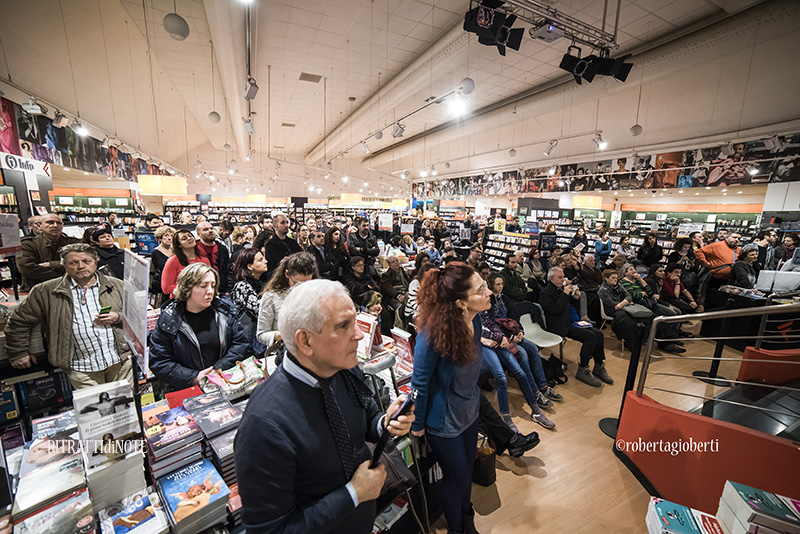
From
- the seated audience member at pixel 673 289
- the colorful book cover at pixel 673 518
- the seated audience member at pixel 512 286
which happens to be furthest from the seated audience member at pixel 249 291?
the seated audience member at pixel 673 289

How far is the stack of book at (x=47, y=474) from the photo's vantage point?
1224mm

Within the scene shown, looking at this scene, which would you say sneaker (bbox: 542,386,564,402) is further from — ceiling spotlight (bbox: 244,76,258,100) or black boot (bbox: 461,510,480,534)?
ceiling spotlight (bbox: 244,76,258,100)

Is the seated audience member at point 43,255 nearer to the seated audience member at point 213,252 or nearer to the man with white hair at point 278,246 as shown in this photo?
the seated audience member at point 213,252

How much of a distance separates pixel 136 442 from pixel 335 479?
98 centimetres

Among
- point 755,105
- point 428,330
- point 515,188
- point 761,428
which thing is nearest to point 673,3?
point 755,105

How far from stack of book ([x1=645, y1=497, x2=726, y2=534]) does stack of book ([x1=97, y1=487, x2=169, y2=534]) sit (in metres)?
2.41

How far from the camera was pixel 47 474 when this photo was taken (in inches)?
52.6

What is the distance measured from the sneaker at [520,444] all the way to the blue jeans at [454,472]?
A: 3.25ft

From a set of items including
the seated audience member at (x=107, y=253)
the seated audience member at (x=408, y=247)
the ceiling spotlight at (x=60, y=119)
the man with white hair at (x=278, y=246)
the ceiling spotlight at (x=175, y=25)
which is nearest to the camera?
the ceiling spotlight at (x=175, y=25)

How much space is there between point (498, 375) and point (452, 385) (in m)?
1.37

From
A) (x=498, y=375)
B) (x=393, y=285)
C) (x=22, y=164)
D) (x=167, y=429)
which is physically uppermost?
(x=22, y=164)

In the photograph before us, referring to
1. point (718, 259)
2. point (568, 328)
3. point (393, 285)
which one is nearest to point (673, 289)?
point (718, 259)

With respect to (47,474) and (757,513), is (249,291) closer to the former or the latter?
(47,474)

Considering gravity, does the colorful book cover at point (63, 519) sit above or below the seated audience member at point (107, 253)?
below
